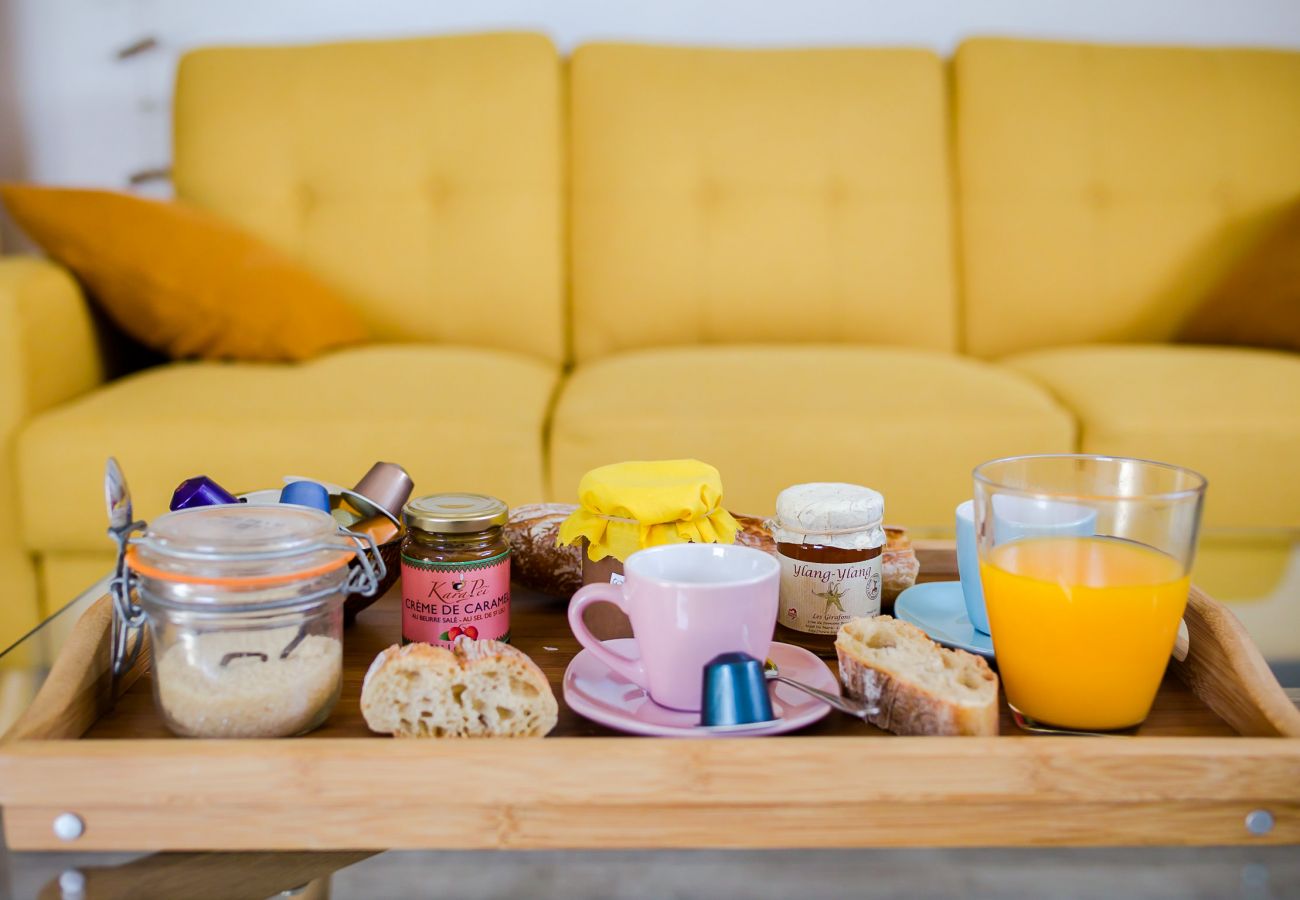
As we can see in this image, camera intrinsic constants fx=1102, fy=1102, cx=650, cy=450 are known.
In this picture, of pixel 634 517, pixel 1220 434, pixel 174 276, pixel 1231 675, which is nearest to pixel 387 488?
pixel 634 517

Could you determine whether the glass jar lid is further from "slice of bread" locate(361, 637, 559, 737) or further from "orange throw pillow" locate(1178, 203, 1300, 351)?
"orange throw pillow" locate(1178, 203, 1300, 351)

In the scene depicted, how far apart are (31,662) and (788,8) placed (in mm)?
2012

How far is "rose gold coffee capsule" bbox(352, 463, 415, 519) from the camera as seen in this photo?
804mm

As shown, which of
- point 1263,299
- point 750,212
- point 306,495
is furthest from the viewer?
point 750,212

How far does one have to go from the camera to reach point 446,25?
7.46ft

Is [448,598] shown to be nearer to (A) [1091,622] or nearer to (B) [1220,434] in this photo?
(A) [1091,622]

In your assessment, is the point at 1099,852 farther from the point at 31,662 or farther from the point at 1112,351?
the point at 1112,351

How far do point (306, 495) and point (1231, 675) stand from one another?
0.60 metres

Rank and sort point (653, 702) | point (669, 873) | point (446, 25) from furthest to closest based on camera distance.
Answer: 1. point (446, 25)
2. point (653, 702)
3. point (669, 873)

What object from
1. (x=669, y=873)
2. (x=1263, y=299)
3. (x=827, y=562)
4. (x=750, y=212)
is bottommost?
(x=669, y=873)

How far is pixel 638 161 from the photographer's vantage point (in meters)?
1.96

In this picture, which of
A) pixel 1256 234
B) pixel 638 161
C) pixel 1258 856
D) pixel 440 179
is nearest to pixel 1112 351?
pixel 1256 234

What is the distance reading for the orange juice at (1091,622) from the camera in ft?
1.95

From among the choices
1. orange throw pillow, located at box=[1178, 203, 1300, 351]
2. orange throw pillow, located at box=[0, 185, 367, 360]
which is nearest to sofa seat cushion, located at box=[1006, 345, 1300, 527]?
orange throw pillow, located at box=[1178, 203, 1300, 351]
